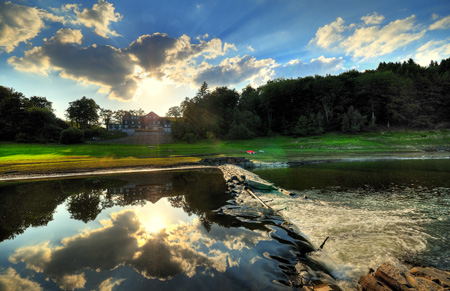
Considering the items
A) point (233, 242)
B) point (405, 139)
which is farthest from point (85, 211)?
point (405, 139)

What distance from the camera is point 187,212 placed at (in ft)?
31.2

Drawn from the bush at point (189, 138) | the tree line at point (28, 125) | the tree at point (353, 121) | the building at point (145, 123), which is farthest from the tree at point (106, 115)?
the tree at point (353, 121)

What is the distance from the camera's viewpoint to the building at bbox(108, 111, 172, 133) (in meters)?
121

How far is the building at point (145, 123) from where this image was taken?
12120cm

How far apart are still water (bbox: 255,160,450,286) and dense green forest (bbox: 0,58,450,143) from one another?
172 feet

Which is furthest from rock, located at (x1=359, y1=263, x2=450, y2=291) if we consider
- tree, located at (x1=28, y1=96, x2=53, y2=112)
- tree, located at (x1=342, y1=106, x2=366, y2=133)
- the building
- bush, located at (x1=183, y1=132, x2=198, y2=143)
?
the building

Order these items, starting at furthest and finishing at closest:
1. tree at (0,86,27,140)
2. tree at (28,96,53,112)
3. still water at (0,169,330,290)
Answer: tree at (28,96,53,112) → tree at (0,86,27,140) → still water at (0,169,330,290)

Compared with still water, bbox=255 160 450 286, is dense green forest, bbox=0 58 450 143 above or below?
above

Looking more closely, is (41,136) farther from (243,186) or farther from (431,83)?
(431,83)

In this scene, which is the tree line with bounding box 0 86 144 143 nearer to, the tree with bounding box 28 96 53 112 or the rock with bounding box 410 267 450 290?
the tree with bounding box 28 96 53 112

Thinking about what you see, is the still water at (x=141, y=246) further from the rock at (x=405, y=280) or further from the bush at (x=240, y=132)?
the bush at (x=240, y=132)

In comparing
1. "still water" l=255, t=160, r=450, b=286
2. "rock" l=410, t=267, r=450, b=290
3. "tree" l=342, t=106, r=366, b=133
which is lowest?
"still water" l=255, t=160, r=450, b=286

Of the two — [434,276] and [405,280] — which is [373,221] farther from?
[405,280]

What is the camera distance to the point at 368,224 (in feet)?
25.7
